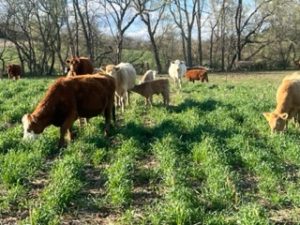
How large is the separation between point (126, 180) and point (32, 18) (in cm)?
4989

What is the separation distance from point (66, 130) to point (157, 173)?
9.65ft

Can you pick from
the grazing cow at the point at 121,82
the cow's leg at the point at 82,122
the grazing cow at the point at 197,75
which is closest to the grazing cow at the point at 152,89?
the grazing cow at the point at 121,82

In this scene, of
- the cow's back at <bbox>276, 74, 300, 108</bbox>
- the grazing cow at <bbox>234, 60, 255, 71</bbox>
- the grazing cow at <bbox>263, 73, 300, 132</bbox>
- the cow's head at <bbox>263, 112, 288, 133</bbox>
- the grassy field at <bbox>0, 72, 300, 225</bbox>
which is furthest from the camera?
the grazing cow at <bbox>234, 60, 255, 71</bbox>

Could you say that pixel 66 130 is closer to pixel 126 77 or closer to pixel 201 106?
pixel 201 106

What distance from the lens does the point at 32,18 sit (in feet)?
179

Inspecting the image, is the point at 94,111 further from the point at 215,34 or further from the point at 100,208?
the point at 215,34

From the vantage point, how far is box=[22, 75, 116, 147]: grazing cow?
10.2 m

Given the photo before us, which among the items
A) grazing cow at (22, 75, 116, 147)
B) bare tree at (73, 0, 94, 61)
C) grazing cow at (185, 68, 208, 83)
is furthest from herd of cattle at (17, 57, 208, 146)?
bare tree at (73, 0, 94, 61)

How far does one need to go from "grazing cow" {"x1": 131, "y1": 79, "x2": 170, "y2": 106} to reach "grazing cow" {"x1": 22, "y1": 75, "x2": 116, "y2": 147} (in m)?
3.17

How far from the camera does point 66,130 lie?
34.1ft

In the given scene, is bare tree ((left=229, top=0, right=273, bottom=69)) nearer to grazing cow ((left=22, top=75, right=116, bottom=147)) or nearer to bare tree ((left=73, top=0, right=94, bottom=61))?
bare tree ((left=73, top=0, right=94, bottom=61))

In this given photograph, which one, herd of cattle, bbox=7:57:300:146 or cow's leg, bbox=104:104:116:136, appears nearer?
herd of cattle, bbox=7:57:300:146

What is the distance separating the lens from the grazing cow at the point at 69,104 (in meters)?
10.2

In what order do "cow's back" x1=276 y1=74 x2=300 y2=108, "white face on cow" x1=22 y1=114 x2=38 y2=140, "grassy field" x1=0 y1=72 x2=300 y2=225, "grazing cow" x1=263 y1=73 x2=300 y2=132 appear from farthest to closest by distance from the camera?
"cow's back" x1=276 y1=74 x2=300 y2=108
"grazing cow" x1=263 y1=73 x2=300 y2=132
"white face on cow" x1=22 y1=114 x2=38 y2=140
"grassy field" x1=0 y1=72 x2=300 y2=225
